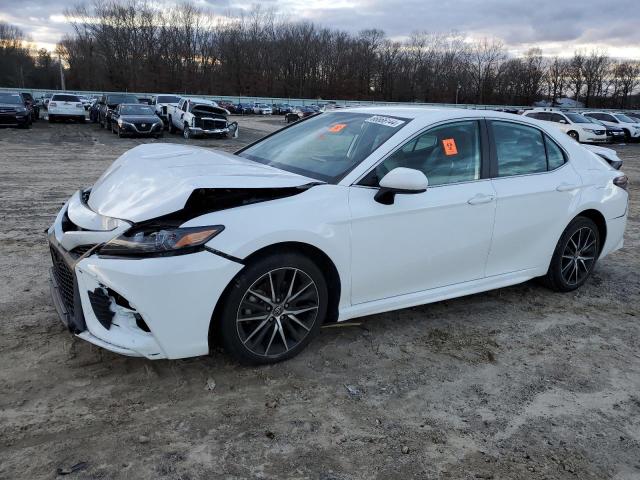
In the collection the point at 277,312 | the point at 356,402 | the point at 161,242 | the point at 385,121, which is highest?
the point at 385,121

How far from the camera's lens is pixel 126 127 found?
22.0 m

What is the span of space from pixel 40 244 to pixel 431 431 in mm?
4922

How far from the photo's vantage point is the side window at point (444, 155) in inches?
148

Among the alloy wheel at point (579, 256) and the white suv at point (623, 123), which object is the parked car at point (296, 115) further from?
the white suv at point (623, 123)

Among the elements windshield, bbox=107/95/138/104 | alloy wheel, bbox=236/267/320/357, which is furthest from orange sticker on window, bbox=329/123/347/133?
windshield, bbox=107/95/138/104

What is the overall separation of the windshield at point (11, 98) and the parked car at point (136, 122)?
478 cm

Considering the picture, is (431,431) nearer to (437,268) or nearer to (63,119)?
(437,268)

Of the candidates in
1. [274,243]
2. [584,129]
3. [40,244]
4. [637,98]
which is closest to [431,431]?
[274,243]

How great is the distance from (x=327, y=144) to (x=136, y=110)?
2132 cm

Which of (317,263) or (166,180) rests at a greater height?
(166,180)

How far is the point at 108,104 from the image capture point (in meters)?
26.0

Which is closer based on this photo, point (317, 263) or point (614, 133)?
point (317, 263)

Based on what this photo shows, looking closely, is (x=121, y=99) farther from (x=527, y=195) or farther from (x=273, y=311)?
(x=273, y=311)

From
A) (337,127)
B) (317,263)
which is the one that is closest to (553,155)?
(337,127)
